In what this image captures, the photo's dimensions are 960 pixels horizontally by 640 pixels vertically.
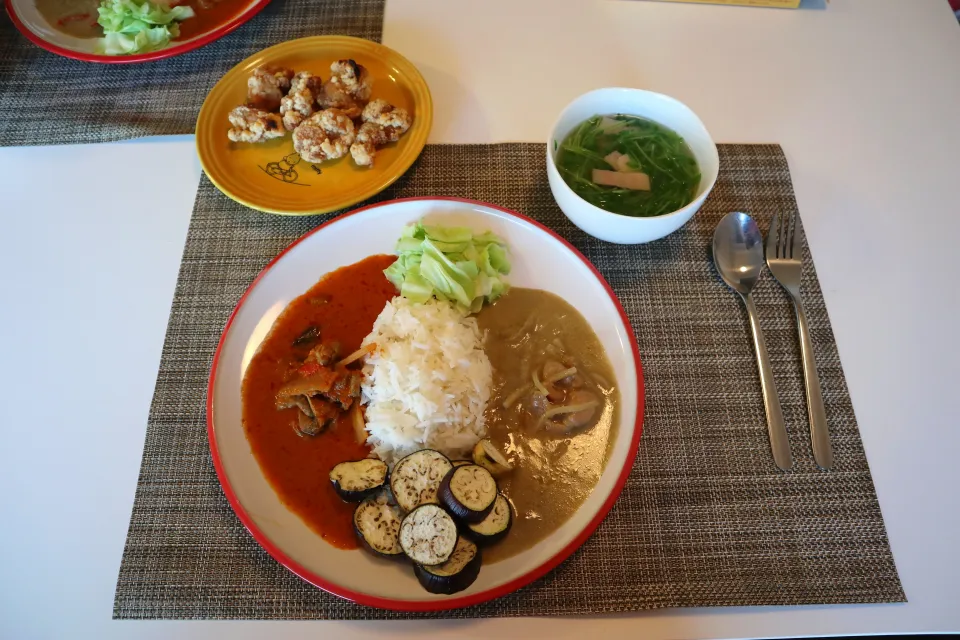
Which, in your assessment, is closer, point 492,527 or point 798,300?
point 492,527

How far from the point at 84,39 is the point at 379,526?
277 centimetres

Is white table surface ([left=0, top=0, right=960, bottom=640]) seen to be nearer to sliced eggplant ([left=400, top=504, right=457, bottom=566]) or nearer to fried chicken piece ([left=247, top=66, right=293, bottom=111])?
sliced eggplant ([left=400, top=504, right=457, bottom=566])

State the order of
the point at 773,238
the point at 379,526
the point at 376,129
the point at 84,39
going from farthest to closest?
the point at 84,39, the point at 376,129, the point at 773,238, the point at 379,526

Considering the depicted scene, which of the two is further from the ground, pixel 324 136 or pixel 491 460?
pixel 324 136

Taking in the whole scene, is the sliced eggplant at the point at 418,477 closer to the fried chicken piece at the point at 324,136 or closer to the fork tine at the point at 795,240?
the fried chicken piece at the point at 324,136

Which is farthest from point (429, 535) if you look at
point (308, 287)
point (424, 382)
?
point (308, 287)

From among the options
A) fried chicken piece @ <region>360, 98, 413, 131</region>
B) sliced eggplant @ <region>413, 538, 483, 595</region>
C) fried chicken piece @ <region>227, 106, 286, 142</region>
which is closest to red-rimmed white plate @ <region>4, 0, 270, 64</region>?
fried chicken piece @ <region>227, 106, 286, 142</region>

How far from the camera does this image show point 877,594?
1.74 m

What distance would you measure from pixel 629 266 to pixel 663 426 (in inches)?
26.2

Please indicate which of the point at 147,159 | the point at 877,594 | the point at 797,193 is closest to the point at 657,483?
the point at 877,594

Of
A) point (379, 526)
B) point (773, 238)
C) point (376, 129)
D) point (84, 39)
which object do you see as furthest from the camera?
point (84, 39)

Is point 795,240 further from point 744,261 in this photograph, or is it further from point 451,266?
point 451,266

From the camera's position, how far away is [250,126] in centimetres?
242

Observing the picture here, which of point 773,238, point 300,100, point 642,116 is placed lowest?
point 773,238
